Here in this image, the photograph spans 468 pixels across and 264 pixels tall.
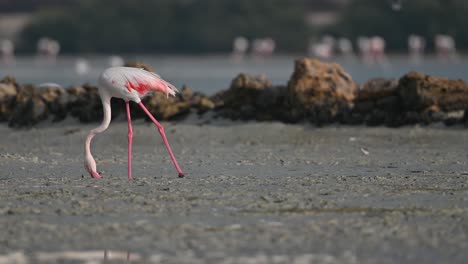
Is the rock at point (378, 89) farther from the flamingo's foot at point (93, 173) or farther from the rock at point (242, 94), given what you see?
the flamingo's foot at point (93, 173)

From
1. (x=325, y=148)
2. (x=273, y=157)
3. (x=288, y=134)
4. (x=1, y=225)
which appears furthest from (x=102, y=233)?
(x=288, y=134)

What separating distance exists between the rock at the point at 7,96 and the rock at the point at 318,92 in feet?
13.8

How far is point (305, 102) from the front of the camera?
15367mm

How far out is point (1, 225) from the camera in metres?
8.02

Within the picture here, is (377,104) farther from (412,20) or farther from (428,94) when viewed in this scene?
(412,20)

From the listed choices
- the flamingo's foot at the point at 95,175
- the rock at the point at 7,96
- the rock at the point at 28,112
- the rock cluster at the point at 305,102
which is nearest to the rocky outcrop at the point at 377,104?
the rock cluster at the point at 305,102

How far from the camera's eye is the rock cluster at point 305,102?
1498 centimetres

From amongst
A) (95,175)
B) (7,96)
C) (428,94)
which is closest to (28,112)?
(7,96)

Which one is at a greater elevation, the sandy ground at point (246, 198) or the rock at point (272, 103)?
the rock at point (272, 103)

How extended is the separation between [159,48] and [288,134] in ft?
182

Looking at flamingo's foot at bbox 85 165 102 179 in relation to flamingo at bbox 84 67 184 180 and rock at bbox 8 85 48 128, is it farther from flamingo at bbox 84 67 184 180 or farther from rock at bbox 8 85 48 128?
rock at bbox 8 85 48 128

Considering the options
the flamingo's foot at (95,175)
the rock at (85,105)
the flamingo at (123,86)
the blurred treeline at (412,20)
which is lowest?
the flamingo's foot at (95,175)

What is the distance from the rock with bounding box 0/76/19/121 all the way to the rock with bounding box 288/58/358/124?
13.8ft

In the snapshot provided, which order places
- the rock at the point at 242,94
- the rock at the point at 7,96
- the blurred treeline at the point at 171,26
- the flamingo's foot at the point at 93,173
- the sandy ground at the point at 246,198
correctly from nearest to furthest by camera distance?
the sandy ground at the point at 246,198 → the flamingo's foot at the point at 93,173 → the rock at the point at 242,94 → the rock at the point at 7,96 → the blurred treeline at the point at 171,26
